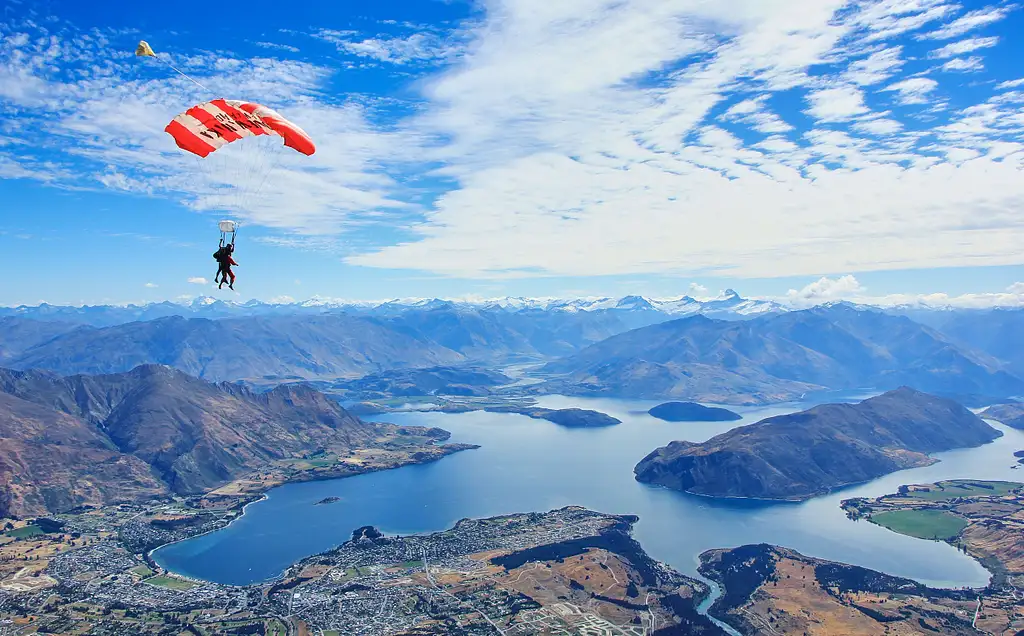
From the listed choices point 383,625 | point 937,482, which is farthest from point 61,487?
point 937,482

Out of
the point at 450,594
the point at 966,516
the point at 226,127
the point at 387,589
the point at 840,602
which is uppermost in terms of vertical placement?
the point at 226,127

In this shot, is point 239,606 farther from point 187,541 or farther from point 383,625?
point 187,541

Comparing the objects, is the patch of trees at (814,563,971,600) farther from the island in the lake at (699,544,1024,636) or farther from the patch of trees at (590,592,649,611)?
the patch of trees at (590,592,649,611)

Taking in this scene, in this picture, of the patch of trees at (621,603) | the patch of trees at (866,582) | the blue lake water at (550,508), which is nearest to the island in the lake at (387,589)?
the patch of trees at (621,603)

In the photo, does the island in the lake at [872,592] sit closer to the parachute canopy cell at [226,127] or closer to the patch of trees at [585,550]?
the patch of trees at [585,550]

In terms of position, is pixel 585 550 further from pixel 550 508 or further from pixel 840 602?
pixel 840 602

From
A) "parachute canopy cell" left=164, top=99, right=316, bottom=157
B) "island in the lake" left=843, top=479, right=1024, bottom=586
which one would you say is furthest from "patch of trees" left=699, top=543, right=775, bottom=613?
"parachute canopy cell" left=164, top=99, right=316, bottom=157

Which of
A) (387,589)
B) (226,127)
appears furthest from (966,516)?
(226,127)
